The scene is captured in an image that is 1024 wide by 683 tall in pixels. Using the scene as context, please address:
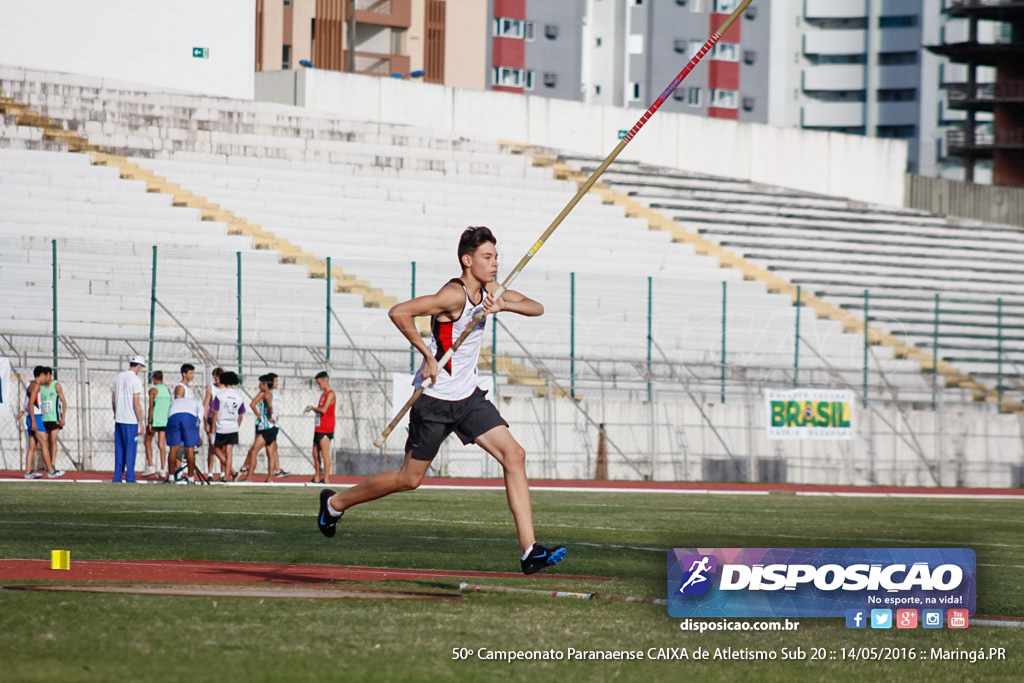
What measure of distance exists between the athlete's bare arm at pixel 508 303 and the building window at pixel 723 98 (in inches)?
3387

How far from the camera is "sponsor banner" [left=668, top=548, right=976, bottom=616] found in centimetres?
706

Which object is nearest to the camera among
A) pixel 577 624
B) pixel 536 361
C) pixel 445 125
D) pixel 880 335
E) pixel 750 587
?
pixel 750 587

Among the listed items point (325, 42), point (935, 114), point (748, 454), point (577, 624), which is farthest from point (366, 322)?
point (935, 114)

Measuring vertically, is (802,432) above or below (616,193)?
below

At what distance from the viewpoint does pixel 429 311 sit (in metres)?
9.34

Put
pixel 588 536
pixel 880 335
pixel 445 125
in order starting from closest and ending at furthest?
pixel 588 536 < pixel 880 335 < pixel 445 125

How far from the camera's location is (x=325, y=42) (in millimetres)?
73062

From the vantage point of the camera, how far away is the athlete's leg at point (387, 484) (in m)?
9.59

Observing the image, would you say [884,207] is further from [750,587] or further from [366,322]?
[750,587]

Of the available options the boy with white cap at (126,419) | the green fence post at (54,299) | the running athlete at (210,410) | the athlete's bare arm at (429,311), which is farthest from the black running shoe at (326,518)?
the green fence post at (54,299)

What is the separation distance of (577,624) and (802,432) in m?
22.7

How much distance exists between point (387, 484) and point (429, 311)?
120cm

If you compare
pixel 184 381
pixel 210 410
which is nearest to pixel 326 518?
pixel 184 381

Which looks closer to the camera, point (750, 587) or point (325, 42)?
point (750, 587)
